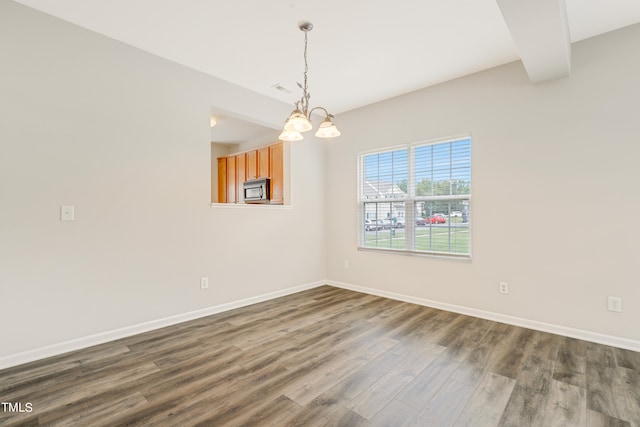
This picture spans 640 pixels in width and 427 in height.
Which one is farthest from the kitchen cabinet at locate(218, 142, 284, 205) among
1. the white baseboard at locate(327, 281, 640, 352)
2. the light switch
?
the light switch

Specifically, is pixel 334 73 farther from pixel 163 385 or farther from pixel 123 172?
pixel 163 385

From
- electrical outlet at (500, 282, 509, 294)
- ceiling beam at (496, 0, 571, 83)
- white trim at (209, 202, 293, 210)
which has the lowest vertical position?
electrical outlet at (500, 282, 509, 294)

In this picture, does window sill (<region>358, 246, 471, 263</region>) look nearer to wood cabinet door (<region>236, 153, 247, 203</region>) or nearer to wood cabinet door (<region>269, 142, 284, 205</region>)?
wood cabinet door (<region>269, 142, 284, 205</region>)

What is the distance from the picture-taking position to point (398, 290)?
4.09 meters

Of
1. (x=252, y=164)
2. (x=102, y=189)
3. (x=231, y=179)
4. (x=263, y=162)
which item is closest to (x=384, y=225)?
(x=263, y=162)

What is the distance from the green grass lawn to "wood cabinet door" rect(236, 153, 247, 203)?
3087mm

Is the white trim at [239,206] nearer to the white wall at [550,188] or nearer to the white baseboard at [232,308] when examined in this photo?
the white baseboard at [232,308]

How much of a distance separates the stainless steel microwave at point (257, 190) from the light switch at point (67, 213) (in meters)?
2.82

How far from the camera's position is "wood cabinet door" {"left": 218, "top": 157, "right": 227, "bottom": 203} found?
6.94 metres

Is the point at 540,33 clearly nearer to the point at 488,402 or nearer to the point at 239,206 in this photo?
the point at 488,402

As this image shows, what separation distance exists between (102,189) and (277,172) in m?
2.64

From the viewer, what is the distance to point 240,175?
6.29 metres

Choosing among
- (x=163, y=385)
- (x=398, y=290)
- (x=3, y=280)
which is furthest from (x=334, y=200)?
(x=3, y=280)

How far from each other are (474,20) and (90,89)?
11.3 ft
